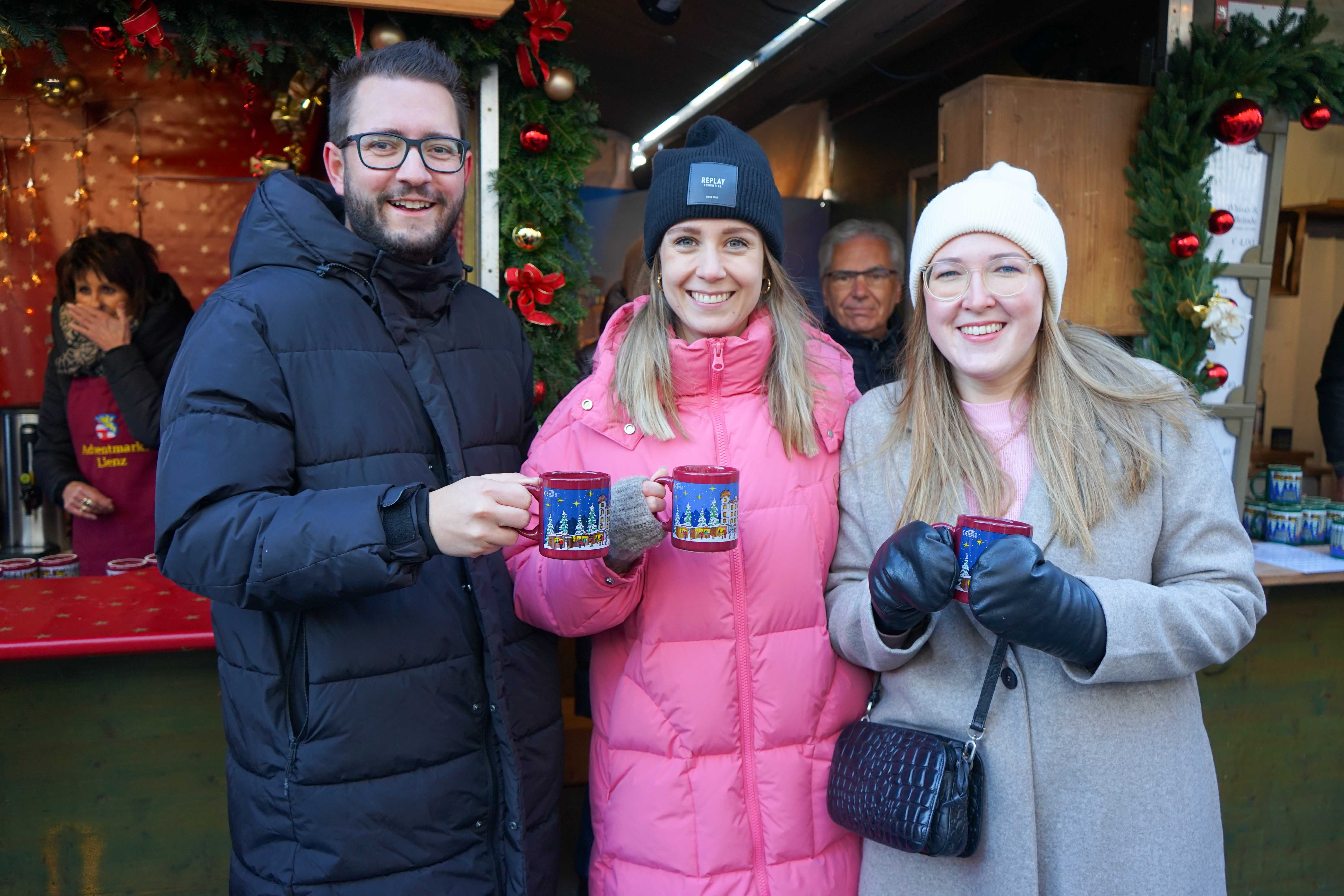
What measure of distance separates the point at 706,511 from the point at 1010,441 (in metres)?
0.61

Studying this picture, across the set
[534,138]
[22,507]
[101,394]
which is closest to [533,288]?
[534,138]

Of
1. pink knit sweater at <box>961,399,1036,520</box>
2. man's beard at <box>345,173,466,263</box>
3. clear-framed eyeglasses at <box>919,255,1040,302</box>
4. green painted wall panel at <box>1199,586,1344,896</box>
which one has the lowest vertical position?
green painted wall panel at <box>1199,586,1344,896</box>

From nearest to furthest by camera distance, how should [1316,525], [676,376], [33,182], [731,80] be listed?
[676,376] → [1316,525] → [33,182] → [731,80]

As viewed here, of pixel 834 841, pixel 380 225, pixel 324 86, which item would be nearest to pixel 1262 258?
pixel 834 841

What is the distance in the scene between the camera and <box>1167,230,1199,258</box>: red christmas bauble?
9.84 feet

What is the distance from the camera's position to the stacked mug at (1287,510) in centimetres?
332

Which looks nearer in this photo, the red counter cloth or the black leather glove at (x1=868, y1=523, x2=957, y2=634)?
the black leather glove at (x1=868, y1=523, x2=957, y2=634)

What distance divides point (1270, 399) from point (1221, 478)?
478cm

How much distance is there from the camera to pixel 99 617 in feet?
7.70

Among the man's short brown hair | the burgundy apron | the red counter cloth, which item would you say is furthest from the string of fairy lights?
the man's short brown hair

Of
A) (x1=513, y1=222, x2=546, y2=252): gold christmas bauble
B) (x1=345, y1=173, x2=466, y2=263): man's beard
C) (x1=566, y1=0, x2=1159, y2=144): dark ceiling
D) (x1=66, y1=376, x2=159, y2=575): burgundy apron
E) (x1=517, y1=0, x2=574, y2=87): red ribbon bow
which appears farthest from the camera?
(x1=566, y1=0, x2=1159, y2=144): dark ceiling

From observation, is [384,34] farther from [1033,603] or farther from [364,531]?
[1033,603]

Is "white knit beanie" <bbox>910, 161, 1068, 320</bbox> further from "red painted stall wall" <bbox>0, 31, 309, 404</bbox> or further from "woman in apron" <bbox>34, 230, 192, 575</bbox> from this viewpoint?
"red painted stall wall" <bbox>0, 31, 309, 404</bbox>

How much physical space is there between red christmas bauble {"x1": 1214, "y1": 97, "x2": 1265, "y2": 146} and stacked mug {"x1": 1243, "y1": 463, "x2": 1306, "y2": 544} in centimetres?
128
